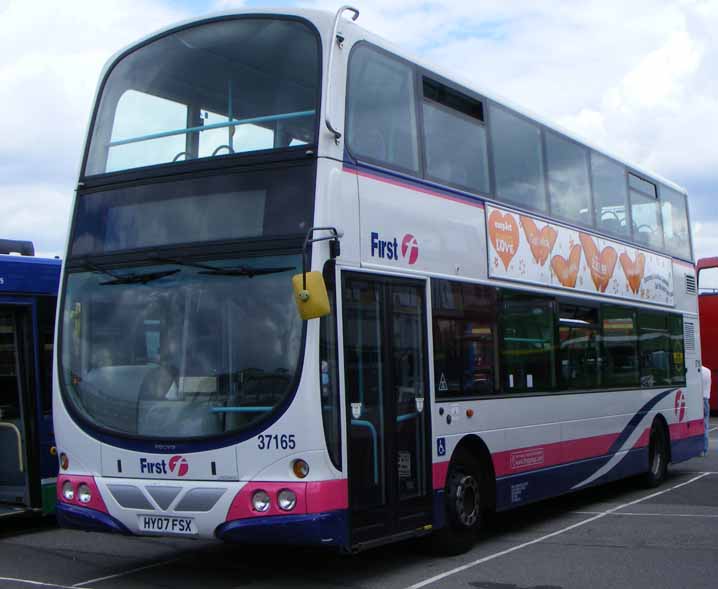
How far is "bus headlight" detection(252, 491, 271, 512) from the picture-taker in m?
7.90

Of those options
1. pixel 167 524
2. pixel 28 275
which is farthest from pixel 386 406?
pixel 28 275

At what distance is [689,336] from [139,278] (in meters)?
11.3

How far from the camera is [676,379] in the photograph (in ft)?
54.4

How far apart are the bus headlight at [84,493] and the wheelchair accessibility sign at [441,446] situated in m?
3.04

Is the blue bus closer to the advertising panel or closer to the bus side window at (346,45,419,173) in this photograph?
the bus side window at (346,45,419,173)

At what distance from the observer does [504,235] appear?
37.1 ft

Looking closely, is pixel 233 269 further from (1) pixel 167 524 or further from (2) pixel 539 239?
(2) pixel 539 239

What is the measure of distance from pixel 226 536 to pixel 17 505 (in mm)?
4637

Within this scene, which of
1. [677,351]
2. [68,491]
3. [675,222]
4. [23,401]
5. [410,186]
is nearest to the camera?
[68,491]

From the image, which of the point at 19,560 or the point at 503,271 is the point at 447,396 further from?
the point at 19,560

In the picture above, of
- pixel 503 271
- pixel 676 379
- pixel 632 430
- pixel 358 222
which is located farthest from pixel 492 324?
pixel 676 379

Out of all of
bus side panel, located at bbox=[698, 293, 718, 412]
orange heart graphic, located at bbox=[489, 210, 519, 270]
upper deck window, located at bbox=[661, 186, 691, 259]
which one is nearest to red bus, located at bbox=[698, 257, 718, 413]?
bus side panel, located at bbox=[698, 293, 718, 412]

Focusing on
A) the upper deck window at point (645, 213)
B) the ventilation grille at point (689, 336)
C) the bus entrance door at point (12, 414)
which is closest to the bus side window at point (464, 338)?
the bus entrance door at point (12, 414)

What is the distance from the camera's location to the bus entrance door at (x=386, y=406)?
8.41 metres
